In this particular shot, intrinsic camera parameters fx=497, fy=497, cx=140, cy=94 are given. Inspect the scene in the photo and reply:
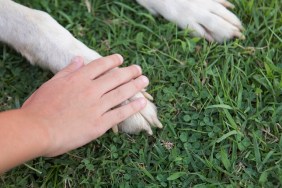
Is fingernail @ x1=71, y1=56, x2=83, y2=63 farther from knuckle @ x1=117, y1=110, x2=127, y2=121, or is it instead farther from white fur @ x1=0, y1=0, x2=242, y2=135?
knuckle @ x1=117, y1=110, x2=127, y2=121

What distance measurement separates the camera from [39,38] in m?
2.71

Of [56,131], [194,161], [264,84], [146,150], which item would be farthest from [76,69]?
[264,84]

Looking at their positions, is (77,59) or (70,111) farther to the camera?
(77,59)

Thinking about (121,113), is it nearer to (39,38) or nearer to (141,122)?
(141,122)

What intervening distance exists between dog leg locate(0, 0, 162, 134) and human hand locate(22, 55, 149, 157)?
13 cm

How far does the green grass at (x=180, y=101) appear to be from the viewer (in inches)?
97.0

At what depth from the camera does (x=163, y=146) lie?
2.55 m

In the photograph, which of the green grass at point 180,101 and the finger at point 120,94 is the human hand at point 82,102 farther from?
the green grass at point 180,101

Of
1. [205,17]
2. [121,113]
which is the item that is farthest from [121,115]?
[205,17]

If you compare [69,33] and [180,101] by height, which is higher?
[69,33]

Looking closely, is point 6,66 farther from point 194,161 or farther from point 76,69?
point 194,161

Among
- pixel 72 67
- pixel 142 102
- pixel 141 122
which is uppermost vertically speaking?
pixel 72 67

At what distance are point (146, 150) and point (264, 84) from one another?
738mm

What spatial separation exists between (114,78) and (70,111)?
29 centimetres
